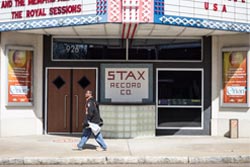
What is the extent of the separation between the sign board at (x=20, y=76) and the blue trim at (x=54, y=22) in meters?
1.29

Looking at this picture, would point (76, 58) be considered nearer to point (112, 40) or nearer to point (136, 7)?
point (112, 40)

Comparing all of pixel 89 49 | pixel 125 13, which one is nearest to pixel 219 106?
pixel 89 49

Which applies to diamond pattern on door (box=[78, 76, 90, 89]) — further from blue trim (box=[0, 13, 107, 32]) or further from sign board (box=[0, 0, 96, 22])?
sign board (box=[0, 0, 96, 22])

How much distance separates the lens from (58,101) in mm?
18109

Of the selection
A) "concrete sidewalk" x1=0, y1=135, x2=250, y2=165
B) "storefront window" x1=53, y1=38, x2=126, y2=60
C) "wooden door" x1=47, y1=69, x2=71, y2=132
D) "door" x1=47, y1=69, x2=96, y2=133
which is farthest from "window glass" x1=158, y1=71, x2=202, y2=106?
"wooden door" x1=47, y1=69, x2=71, y2=132

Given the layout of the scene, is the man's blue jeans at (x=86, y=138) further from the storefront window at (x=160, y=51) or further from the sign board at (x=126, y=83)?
the storefront window at (x=160, y=51)

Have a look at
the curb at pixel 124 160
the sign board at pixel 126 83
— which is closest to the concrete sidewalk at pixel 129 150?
the curb at pixel 124 160

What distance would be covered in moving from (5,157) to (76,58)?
Answer: 6.31m

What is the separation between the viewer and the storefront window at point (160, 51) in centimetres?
1800

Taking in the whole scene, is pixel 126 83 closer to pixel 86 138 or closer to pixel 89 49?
pixel 89 49

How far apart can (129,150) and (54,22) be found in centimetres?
464

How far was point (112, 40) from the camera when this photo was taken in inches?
709

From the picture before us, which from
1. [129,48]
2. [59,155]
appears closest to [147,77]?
[129,48]

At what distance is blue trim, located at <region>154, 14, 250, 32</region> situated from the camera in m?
14.5
